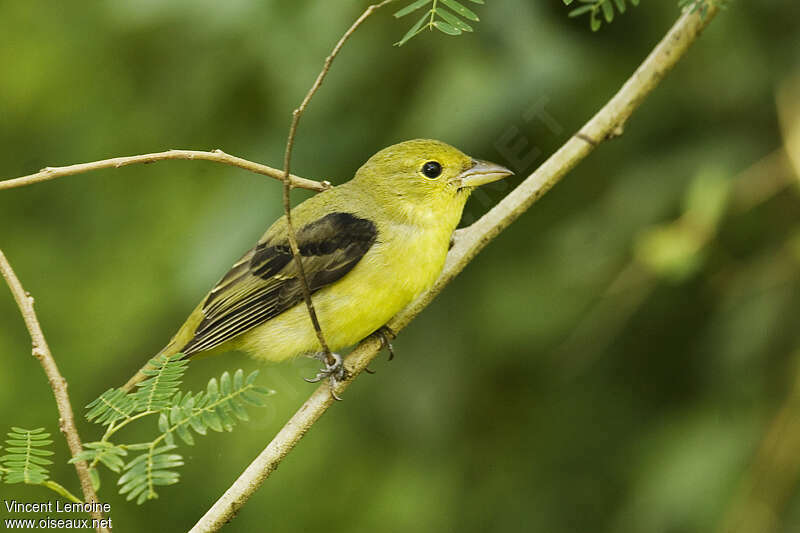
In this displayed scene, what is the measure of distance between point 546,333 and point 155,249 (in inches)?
76.1

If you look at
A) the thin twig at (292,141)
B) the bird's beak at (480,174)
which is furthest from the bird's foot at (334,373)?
the bird's beak at (480,174)

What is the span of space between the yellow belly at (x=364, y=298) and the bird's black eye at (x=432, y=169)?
0.64 ft

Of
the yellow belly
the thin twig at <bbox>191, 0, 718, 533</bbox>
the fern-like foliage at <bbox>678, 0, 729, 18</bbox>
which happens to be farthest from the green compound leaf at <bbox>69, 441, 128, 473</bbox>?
the fern-like foliage at <bbox>678, 0, 729, 18</bbox>

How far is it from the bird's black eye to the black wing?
28 cm

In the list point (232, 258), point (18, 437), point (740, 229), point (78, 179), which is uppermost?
point (78, 179)

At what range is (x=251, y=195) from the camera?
351 cm

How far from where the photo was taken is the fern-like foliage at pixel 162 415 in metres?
1.72

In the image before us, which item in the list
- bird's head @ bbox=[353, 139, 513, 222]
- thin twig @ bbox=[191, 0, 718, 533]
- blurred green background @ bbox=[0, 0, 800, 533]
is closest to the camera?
thin twig @ bbox=[191, 0, 718, 533]

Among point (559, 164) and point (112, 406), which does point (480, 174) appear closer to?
point (559, 164)

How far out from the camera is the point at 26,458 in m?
1.79

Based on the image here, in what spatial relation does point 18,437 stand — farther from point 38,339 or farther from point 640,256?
point 640,256

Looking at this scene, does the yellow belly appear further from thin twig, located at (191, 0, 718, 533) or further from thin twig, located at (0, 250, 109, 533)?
thin twig, located at (0, 250, 109, 533)

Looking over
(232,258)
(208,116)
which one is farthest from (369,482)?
(208,116)

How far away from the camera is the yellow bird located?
304cm
